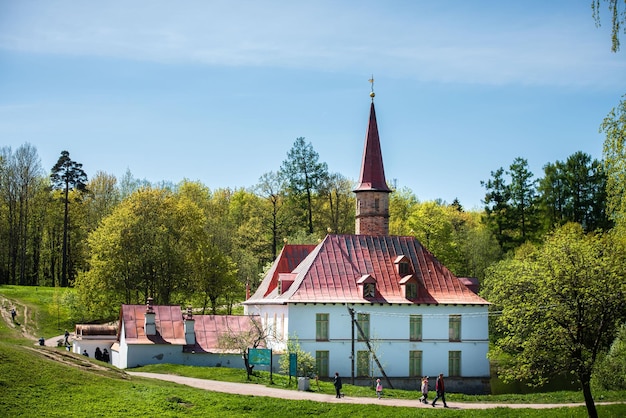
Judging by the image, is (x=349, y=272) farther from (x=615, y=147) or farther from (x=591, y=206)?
(x=591, y=206)

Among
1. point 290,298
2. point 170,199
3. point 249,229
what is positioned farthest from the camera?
point 249,229

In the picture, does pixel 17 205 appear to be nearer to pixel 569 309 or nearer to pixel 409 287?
pixel 409 287

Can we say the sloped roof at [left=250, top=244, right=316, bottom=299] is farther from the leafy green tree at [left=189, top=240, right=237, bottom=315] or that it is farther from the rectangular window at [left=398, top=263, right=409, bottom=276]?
the leafy green tree at [left=189, top=240, right=237, bottom=315]

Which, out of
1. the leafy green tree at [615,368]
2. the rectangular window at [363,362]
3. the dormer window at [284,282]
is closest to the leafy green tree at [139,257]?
the dormer window at [284,282]

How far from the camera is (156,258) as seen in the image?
6131cm

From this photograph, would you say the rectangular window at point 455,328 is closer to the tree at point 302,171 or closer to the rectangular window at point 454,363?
the rectangular window at point 454,363

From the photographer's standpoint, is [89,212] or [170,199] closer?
[170,199]

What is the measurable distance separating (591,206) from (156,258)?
3852cm

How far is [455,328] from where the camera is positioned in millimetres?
46969

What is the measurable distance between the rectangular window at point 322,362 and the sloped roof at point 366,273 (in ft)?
9.25

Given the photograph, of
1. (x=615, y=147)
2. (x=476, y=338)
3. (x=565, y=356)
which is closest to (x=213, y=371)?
(x=476, y=338)

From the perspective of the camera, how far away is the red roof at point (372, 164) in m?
53.2

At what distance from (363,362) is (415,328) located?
3554 mm

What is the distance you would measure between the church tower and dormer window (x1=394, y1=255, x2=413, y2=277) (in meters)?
4.39
